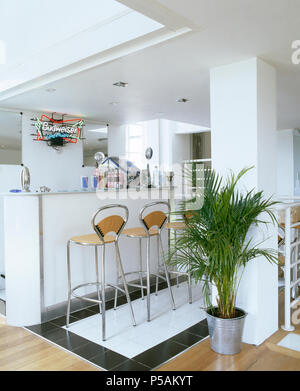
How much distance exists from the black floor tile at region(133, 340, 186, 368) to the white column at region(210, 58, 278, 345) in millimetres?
584

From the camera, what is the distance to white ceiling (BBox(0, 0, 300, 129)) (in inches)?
81.3

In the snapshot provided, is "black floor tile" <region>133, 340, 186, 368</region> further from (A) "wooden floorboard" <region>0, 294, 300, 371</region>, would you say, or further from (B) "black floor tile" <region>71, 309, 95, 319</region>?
(B) "black floor tile" <region>71, 309, 95, 319</region>

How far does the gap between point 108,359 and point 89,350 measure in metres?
0.21

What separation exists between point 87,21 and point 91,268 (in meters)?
2.35

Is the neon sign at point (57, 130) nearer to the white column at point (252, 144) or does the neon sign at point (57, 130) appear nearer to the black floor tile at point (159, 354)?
the white column at point (252, 144)

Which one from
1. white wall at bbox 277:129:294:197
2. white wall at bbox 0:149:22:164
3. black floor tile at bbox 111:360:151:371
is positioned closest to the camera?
black floor tile at bbox 111:360:151:371

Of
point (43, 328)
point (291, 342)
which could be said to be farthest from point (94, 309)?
point (291, 342)

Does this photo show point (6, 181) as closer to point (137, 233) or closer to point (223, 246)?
point (137, 233)

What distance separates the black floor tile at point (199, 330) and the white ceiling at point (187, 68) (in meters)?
2.24

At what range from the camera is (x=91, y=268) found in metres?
3.68

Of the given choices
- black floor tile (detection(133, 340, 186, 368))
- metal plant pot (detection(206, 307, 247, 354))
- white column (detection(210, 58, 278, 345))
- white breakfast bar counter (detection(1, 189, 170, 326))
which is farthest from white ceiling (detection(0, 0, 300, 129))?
black floor tile (detection(133, 340, 186, 368))

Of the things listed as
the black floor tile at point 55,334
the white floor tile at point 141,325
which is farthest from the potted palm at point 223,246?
the black floor tile at point 55,334

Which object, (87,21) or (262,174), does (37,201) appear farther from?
(262,174)
